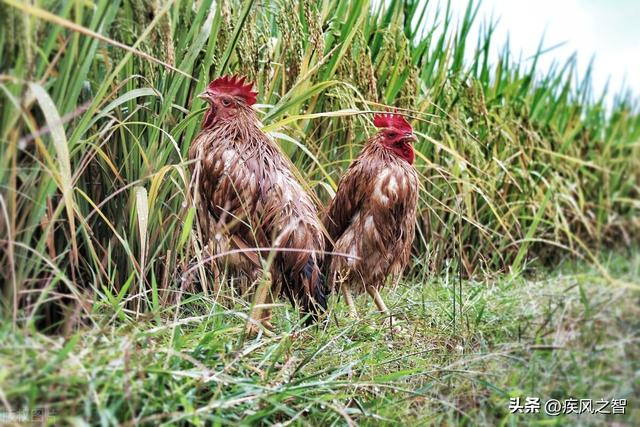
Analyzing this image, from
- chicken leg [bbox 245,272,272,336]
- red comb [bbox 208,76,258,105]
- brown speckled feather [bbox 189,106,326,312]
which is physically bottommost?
chicken leg [bbox 245,272,272,336]

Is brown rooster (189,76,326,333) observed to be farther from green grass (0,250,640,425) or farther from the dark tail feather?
green grass (0,250,640,425)

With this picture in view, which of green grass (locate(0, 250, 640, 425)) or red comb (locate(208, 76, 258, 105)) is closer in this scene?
green grass (locate(0, 250, 640, 425))

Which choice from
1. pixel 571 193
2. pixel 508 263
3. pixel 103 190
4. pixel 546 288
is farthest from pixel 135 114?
pixel 571 193

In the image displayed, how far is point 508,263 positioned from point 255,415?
2.50 m

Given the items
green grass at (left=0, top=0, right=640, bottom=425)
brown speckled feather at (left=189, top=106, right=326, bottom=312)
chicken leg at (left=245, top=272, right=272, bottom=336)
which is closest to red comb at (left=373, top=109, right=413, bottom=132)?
green grass at (left=0, top=0, right=640, bottom=425)

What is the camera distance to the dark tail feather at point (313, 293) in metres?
2.42

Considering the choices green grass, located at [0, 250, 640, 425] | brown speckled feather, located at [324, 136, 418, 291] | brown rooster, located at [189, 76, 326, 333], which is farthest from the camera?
brown speckled feather, located at [324, 136, 418, 291]

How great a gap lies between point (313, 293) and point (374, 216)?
43cm

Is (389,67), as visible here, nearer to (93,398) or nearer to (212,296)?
(212,296)

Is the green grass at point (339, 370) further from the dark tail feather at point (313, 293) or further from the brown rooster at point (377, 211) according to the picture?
the brown rooster at point (377, 211)

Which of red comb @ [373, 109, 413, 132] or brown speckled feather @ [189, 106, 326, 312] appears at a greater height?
red comb @ [373, 109, 413, 132]

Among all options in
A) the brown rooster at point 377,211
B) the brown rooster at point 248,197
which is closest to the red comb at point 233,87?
the brown rooster at point 248,197

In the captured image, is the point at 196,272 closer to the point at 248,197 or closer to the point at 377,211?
the point at 248,197

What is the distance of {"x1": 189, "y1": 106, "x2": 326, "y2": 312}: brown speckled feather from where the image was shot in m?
2.34
